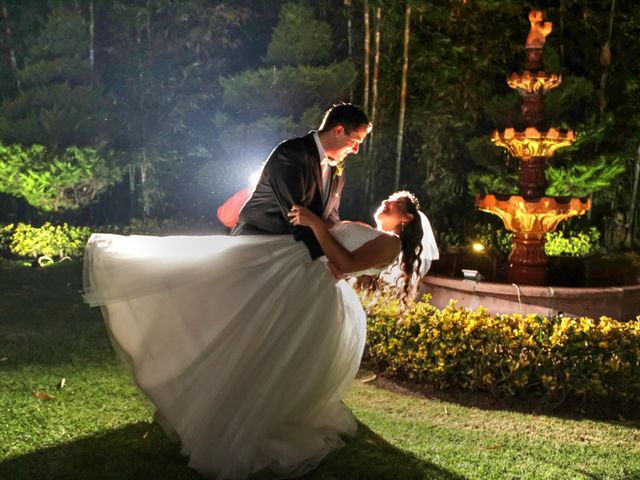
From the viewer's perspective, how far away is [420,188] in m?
14.9

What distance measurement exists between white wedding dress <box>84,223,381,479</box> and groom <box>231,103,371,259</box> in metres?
0.10

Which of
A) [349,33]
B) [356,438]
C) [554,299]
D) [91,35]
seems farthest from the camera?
[91,35]

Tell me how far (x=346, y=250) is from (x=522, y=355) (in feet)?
7.64

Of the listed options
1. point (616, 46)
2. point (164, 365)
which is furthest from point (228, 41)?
point (164, 365)

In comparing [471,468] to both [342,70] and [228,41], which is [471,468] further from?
[228,41]

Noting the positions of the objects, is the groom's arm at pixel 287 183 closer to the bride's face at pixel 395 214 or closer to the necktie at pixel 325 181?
the necktie at pixel 325 181

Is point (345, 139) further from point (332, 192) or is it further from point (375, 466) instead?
point (375, 466)

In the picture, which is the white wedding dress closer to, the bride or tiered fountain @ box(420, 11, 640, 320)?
the bride

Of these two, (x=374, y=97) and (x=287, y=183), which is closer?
(x=287, y=183)

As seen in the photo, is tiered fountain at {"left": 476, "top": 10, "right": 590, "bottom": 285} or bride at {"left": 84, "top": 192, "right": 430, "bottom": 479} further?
tiered fountain at {"left": 476, "top": 10, "right": 590, "bottom": 285}

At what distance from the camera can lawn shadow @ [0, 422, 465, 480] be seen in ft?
12.9

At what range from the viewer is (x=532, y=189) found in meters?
7.77

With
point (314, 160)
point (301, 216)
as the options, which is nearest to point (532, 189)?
point (314, 160)

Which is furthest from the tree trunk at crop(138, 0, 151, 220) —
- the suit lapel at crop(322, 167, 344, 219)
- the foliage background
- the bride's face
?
the suit lapel at crop(322, 167, 344, 219)
